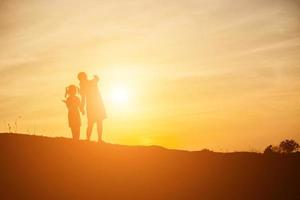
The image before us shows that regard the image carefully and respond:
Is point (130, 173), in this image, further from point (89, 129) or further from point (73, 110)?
point (73, 110)

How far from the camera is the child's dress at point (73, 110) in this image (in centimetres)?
2041

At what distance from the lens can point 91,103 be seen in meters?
20.8

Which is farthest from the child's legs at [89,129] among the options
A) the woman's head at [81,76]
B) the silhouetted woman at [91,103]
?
the woman's head at [81,76]

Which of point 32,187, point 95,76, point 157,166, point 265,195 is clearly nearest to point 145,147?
point 157,166

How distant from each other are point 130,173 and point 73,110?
10.8 feet

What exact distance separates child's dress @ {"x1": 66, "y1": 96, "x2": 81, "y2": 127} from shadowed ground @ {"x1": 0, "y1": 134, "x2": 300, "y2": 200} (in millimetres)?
883

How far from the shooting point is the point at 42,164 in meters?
17.8

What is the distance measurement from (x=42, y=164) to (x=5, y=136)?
220 cm

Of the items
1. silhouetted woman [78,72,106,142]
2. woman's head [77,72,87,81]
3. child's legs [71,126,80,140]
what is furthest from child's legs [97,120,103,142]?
woman's head [77,72,87,81]

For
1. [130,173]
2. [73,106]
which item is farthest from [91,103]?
[130,173]

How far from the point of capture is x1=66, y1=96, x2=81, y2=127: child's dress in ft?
66.9

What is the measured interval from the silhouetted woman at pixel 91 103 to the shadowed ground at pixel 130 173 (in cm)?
91

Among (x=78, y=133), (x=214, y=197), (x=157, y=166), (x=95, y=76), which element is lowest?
(x=214, y=197)

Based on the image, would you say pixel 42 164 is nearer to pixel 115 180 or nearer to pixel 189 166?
pixel 115 180
